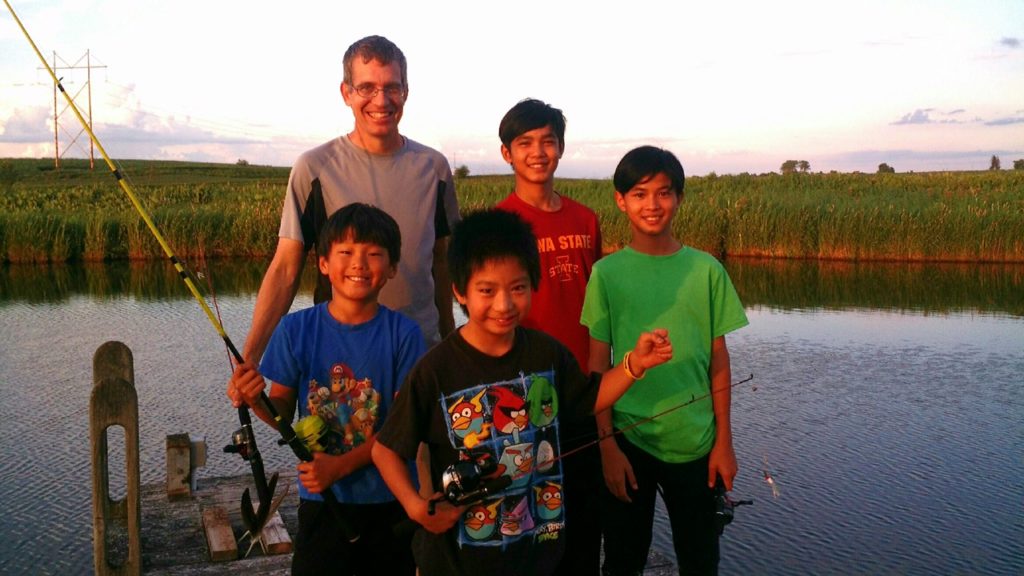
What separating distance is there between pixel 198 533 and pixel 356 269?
236cm

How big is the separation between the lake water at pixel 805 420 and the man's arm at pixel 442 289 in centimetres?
234

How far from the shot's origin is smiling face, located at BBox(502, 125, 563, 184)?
125 inches

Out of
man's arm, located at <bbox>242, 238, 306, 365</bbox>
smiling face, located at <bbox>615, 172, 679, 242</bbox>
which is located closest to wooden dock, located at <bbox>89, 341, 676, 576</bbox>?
man's arm, located at <bbox>242, 238, 306, 365</bbox>

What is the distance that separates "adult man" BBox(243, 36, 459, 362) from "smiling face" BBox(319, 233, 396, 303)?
404mm

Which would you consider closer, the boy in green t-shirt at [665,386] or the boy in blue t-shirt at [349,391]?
the boy in blue t-shirt at [349,391]

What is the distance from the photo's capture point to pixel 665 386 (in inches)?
110

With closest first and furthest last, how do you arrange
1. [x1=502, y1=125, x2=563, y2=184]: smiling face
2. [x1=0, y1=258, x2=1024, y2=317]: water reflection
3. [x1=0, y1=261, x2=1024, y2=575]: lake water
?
[x1=502, y1=125, x2=563, y2=184]: smiling face
[x1=0, y1=261, x2=1024, y2=575]: lake water
[x1=0, y1=258, x2=1024, y2=317]: water reflection

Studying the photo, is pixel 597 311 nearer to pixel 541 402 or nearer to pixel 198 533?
pixel 541 402

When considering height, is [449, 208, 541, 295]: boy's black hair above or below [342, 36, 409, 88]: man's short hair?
below

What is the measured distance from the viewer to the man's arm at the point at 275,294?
2949 millimetres

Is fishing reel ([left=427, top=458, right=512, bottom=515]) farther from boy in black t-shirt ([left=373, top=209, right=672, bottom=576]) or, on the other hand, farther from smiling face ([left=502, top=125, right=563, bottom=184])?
smiling face ([left=502, top=125, right=563, bottom=184])

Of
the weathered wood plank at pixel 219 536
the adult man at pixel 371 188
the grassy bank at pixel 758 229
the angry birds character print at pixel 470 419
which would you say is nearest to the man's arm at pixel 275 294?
the adult man at pixel 371 188

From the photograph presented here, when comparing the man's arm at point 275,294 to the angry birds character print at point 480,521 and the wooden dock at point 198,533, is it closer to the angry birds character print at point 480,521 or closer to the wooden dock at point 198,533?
the angry birds character print at point 480,521

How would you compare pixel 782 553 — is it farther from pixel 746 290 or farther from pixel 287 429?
pixel 746 290
